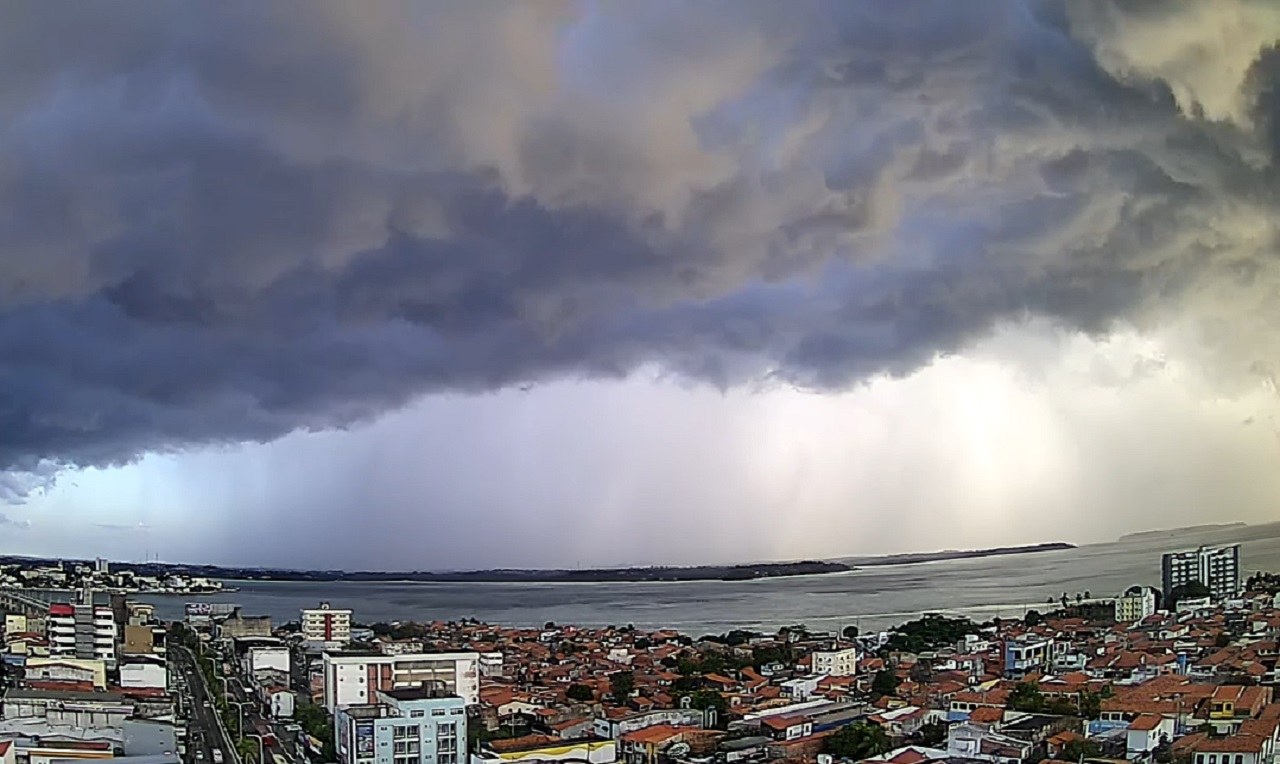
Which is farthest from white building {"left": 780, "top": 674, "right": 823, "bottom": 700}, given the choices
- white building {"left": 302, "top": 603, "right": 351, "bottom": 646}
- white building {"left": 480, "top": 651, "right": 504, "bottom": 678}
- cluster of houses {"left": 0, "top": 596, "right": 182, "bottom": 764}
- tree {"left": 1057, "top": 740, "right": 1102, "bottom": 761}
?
cluster of houses {"left": 0, "top": 596, "right": 182, "bottom": 764}

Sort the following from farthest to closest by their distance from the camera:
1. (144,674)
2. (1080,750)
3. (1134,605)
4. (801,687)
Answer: (1134,605) → (801,687) → (144,674) → (1080,750)

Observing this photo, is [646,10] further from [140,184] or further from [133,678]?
[133,678]

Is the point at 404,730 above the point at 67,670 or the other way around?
the other way around

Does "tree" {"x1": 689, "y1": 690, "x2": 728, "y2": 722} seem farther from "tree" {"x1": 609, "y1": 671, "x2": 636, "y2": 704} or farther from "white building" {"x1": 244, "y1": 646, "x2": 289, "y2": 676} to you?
"white building" {"x1": 244, "y1": 646, "x2": 289, "y2": 676}

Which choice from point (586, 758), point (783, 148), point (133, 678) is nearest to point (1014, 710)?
point (586, 758)

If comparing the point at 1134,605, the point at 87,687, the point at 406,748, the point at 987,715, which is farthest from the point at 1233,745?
the point at 87,687

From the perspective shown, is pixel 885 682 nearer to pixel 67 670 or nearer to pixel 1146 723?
pixel 1146 723

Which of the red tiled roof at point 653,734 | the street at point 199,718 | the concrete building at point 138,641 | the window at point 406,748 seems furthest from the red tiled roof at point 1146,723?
the concrete building at point 138,641

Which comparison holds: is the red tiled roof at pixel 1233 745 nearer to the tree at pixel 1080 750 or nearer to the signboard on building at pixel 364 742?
the tree at pixel 1080 750
